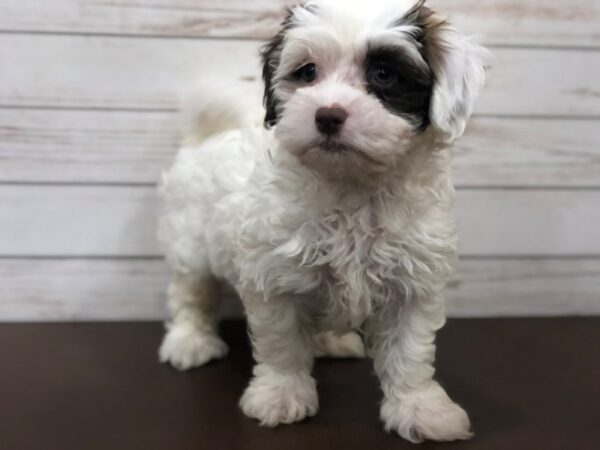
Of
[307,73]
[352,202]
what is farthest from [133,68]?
[352,202]

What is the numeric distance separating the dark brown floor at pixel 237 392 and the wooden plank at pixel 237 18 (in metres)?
0.71

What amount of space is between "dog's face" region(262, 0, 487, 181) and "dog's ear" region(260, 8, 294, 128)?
0.07 metres

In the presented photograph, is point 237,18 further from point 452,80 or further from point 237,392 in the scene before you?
point 237,392

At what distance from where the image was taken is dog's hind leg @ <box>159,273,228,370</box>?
62.4 inches

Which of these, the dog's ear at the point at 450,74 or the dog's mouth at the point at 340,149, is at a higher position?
the dog's ear at the point at 450,74

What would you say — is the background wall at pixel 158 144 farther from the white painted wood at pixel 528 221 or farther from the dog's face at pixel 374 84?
the dog's face at pixel 374 84

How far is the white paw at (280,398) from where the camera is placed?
1.31 metres

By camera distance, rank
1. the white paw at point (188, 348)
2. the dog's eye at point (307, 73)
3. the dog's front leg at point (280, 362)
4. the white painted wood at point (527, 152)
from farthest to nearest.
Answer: the white painted wood at point (527, 152) < the white paw at point (188, 348) < the dog's front leg at point (280, 362) < the dog's eye at point (307, 73)

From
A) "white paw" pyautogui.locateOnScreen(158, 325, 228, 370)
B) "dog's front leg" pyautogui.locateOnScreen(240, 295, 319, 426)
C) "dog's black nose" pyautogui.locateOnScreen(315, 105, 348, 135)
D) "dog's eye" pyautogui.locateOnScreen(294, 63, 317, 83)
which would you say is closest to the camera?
"dog's black nose" pyautogui.locateOnScreen(315, 105, 348, 135)

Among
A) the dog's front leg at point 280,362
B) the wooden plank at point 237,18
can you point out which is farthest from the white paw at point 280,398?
the wooden plank at point 237,18

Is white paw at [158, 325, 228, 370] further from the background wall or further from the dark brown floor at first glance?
the background wall

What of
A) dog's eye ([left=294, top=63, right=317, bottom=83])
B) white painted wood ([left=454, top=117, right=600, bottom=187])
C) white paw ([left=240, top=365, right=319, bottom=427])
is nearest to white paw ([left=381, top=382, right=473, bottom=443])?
white paw ([left=240, top=365, right=319, bottom=427])

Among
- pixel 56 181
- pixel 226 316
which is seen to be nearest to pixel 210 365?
pixel 226 316

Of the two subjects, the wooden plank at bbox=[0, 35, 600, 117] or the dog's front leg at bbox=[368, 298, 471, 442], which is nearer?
the dog's front leg at bbox=[368, 298, 471, 442]
